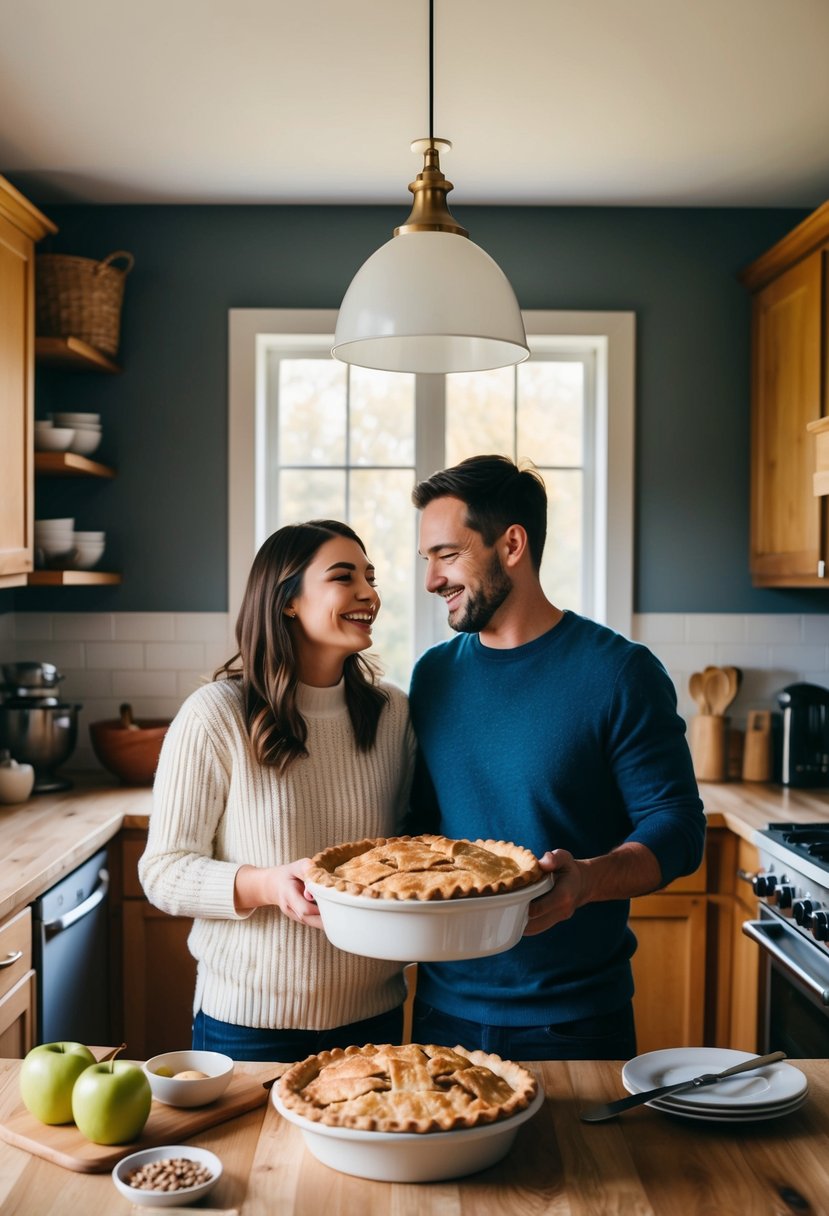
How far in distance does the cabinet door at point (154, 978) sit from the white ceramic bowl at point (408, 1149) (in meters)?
2.02

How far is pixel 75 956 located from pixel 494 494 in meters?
1.65

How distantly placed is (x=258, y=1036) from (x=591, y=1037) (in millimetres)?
549

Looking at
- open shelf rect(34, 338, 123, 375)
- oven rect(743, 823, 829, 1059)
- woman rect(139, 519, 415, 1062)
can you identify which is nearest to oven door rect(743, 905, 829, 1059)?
oven rect(743, 823, 829, 1059)

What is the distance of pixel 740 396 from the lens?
379 cm

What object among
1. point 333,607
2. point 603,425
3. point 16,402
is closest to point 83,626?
point 16,402

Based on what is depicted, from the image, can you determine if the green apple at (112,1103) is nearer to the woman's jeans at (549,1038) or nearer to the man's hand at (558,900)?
the man's hand at (558,900)

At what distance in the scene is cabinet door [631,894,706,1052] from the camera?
3.19 meters

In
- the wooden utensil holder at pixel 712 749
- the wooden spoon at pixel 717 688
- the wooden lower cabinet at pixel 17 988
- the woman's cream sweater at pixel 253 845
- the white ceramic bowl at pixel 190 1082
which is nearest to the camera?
the white ceramic bowl at pixel 190 1082

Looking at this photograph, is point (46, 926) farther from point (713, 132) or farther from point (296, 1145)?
point (713, 132)

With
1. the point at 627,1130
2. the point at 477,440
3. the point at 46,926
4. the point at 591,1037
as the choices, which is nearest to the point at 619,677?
the point at 591,1037

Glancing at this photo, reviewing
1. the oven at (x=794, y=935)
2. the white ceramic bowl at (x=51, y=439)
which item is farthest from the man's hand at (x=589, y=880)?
the white ceramic bowl at (x=51, y=439)

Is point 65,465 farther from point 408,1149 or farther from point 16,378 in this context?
point 408,1149

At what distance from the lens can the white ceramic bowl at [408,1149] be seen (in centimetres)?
120

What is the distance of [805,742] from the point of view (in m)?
3.50
